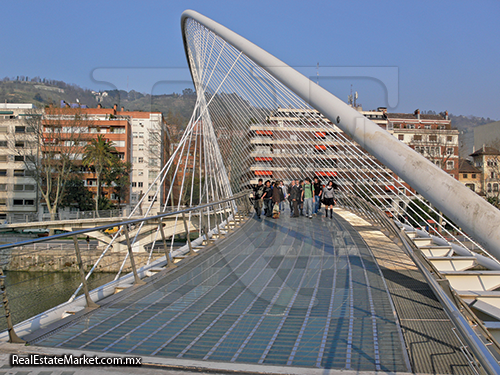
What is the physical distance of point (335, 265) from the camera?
6.11 m

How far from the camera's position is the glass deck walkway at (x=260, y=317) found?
3.04 metres

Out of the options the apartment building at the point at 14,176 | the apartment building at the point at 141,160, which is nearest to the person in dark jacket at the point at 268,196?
the apartment building at the point at 141,160

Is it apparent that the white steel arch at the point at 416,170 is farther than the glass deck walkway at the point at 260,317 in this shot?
No

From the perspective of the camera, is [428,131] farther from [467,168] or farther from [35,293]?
[35,293]

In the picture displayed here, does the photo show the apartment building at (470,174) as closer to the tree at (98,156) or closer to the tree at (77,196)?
the tree at (98,156)

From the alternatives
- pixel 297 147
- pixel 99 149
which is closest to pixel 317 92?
pixel 297 147

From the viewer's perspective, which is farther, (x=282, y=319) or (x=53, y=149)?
(x=53, y=149)

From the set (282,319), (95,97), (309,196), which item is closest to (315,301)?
(282,319)

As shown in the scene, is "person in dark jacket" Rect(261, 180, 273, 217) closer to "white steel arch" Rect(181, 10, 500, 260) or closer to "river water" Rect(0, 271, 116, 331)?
"river water" Rect(0, 271, 116, 331)

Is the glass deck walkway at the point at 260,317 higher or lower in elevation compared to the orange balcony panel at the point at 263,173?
lower

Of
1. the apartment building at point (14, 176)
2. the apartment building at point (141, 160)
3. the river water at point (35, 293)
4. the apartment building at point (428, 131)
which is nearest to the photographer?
the river water at point (35, 293)

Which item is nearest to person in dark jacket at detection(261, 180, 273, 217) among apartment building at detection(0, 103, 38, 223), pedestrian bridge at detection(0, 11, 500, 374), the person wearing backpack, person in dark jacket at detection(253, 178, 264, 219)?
person in dark jacket at detection(253, 178, 264, 219)

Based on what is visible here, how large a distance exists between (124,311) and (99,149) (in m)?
38.0

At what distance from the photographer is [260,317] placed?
12.8 feet
